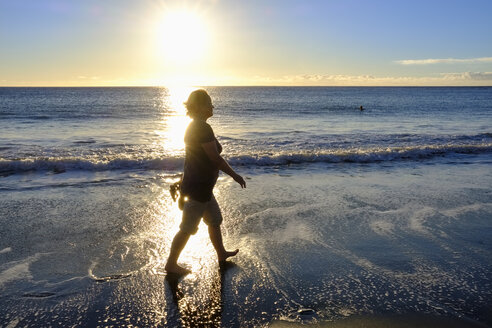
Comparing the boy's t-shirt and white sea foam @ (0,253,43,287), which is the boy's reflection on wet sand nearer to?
the boy's t-shirt

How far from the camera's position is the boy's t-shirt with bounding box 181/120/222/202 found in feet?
13.0

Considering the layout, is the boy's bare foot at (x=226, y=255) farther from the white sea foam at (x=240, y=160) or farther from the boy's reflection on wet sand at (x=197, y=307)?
the white sea foam at (x=240, y=160)

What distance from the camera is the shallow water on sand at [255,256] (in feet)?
11.5

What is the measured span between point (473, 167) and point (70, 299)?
10873mm

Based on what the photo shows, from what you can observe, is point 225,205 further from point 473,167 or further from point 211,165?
point 473,167

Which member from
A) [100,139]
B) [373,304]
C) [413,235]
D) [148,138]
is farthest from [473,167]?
[100,139]

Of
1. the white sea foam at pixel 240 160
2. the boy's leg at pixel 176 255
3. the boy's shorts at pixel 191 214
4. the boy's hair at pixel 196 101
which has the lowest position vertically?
the white sea foam at pixel 240 160

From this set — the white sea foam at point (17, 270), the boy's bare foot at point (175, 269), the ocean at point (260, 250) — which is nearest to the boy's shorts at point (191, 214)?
the boy's bare foot at point (175, 269)

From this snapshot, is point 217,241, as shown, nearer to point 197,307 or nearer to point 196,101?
point 197,307

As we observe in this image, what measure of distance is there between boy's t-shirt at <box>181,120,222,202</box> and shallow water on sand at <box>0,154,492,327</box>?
912 mm

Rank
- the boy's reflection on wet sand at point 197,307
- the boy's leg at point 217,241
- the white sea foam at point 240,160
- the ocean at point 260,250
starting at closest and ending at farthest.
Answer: the boy's reflection on wet sand at point 197,307
the ocean at point 260,250
the boy's leg at point 217,241
the white sea foam at point 240,160

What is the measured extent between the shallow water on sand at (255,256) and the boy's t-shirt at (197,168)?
0.91 meters

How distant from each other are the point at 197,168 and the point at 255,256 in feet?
4.65

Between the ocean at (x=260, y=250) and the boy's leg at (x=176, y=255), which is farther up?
the boy's leg at (x=176, y=255)
